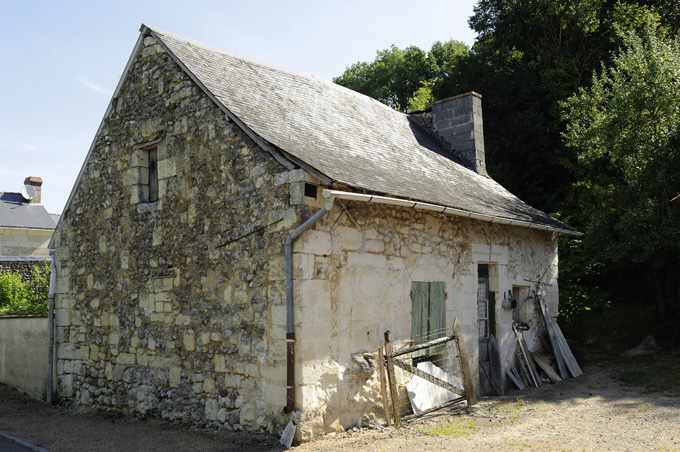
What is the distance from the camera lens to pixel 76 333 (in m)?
9.63

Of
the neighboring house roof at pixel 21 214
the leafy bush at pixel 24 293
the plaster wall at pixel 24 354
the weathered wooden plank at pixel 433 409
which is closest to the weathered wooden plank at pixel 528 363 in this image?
Answer: the weathered wooden plank at pixel 433 409

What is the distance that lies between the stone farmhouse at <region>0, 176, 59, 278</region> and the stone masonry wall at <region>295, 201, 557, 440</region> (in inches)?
618

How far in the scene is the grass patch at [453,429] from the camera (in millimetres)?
6840

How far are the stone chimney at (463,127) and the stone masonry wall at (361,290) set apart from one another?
326cm

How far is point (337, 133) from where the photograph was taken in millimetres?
8930

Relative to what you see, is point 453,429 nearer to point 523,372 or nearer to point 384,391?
point 384,391

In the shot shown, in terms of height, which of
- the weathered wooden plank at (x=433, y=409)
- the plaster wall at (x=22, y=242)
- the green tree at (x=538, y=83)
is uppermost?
the green tree at (x=538, y=83)

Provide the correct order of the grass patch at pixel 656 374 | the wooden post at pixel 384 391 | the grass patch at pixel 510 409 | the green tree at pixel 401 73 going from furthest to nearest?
1. the green tree at pixel 401 73
2. the grass patch at pixel 656 374
3. the grass patch at pixel 510 409
4. the wooden post at pixel 384 391

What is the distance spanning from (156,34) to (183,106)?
1.32 meters

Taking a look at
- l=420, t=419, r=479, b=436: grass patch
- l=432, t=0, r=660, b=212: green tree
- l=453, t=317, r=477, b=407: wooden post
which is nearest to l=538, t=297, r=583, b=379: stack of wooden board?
l=453, t=317, r=477, b=407: wooden post

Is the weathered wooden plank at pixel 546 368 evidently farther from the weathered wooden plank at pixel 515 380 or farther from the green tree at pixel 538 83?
the green tree at pixel 538 83

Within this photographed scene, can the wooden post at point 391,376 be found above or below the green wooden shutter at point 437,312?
below

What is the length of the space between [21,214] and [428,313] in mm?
18634

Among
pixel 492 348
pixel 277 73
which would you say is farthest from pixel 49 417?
pixel 492 348
